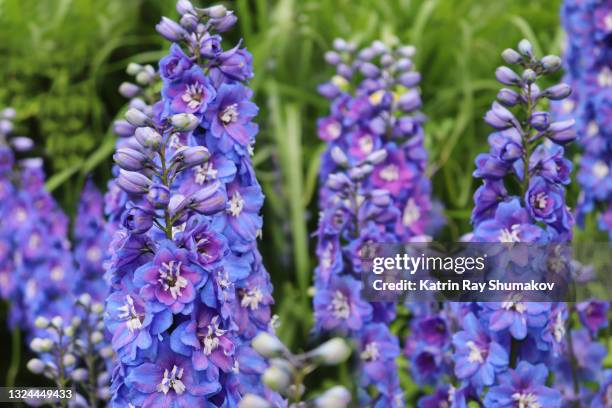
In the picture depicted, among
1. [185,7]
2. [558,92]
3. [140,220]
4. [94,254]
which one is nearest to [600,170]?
[558,92]

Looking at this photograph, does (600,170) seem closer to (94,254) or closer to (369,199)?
(369,199)

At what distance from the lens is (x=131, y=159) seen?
1.84 metres

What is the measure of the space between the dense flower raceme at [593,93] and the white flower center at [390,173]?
Result: 43.9 inches

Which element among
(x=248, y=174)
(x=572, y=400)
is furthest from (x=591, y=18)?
(x=248, y=174)

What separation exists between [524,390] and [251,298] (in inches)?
26.3

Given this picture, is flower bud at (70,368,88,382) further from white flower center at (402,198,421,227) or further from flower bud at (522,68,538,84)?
flower bud at (522,68,538,84)

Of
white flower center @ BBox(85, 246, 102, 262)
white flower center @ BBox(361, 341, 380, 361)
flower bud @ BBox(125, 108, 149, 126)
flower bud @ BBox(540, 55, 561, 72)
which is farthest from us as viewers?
white flower center @ BBox(85, 246, 102, 262)

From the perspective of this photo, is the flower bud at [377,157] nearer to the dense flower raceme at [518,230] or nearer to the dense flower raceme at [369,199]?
the dense flower raceme at [369,199]

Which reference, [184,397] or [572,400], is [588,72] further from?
[184,397]

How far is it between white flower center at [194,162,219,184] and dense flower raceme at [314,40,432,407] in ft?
2.13

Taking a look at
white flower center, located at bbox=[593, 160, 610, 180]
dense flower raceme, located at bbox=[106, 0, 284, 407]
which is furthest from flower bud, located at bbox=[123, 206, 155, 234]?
white flower center, located at bbox=[593, 160, 610, 180]

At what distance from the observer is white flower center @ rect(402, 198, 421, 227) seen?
3.01 meters

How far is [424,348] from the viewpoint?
2.68 metres

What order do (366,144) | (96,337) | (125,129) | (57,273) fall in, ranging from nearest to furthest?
1. (125,129)
2. (96,337)
3. (366,144)
4. (57,273)
